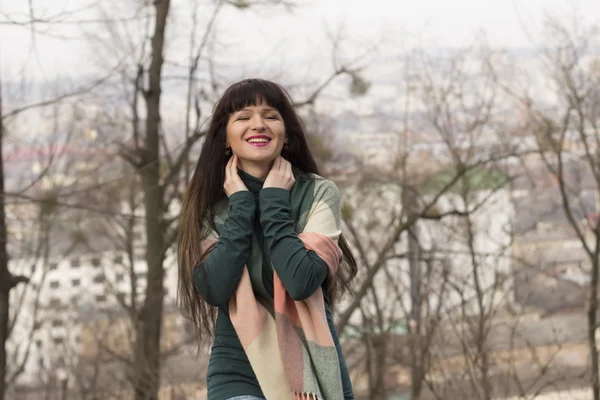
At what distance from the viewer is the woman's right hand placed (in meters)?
2.17

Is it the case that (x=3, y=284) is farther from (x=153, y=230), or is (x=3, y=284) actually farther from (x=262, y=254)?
(x=262, y=254)

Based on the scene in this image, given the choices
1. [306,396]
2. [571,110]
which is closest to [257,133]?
[306,396]

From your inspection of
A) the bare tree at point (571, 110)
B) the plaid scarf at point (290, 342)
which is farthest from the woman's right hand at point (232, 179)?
the bare tree at point (571, 110)

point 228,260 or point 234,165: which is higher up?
point 234,165

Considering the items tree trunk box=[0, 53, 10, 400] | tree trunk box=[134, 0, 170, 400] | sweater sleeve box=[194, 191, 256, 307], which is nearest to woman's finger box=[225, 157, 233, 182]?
sweater sleeve box=[194, 191, 256, 307]

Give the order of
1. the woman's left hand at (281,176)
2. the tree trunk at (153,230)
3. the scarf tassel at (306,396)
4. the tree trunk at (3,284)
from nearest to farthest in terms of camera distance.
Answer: the scarf tassel at (306,396), the woman's left hand at (281,176), the tree trunk at (3,284), the tree trunk at (153,230)

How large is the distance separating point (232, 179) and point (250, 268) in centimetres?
26

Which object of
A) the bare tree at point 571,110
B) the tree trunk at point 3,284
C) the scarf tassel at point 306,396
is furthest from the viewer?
the bare tree at point 571,110

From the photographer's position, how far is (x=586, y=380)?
17.6 feet

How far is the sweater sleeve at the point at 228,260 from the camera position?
80.6 inches

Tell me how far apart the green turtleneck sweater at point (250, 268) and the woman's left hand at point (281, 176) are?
0.03m

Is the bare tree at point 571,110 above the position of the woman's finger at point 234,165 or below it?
above

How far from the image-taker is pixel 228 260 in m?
2.04

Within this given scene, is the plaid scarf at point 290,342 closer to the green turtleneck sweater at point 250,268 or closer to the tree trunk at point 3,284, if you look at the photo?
the green turtleneck sweater at point 250,268
